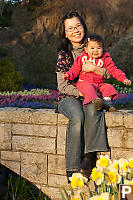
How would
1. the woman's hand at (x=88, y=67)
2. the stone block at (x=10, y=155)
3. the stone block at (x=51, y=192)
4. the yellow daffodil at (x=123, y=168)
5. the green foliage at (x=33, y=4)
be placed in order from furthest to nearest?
the green foliage at (x=33, y=4) < the stone block at (x=10, y=155) < the stone block at (x=51, y=192) < the woman's hand at (x=88, y=67) < the yellow daffodil at (x=123, y=168)

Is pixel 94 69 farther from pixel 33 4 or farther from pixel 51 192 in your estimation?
pixel 33 4

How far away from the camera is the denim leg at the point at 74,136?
3413mm

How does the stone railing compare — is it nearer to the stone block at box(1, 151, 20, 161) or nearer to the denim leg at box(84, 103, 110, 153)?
the stone block at box(1, 151, 20, 161)

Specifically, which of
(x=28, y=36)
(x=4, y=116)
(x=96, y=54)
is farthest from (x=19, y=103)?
(x=28, y=36)

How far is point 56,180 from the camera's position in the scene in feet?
12.6

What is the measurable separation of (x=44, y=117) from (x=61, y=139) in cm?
34

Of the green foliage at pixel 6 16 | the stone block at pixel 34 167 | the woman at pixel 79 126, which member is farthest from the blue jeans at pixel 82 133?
the green foliage at pixel 6 16

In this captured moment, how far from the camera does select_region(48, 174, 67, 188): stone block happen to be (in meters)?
3.81

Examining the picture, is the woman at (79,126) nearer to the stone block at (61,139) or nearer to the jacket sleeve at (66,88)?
the jacket sleeve at (66,88)

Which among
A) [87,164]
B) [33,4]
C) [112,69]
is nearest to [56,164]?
[87,164]

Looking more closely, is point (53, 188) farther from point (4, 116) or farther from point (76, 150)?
point (4, 116)

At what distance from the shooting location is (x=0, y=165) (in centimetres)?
413

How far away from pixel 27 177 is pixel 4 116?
2.71 feet

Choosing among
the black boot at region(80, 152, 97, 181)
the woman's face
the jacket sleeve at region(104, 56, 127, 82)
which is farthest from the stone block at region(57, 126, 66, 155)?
the woman's face
